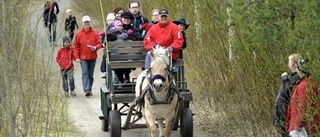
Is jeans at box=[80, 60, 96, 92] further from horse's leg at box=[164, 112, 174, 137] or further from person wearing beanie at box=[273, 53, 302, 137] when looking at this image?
person wearing beanie at box=[273, 53, 302, 137]

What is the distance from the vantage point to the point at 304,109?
9633 millimetres

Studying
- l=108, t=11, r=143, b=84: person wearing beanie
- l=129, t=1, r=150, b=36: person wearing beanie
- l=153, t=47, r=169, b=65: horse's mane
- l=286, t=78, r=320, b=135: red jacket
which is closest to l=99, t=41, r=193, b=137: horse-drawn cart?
l=108, t=11, r=143, b=84: person wearing beanie

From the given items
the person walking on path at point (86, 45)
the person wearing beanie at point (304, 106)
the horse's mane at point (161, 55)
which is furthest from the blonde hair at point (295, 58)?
the person walking on path at point (86, 45)

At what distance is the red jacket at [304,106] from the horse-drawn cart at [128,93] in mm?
3039

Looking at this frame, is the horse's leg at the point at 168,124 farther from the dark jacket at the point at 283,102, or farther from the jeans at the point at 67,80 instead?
the jeans at the point at 67,80

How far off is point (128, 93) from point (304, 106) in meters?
4.48

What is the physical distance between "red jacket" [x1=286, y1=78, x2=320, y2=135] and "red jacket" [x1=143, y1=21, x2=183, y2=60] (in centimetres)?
362

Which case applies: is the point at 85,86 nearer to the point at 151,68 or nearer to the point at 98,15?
the point at 151,68

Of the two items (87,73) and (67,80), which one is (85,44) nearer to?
(87,73)

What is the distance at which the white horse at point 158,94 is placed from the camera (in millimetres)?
12086

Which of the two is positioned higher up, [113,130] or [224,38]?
[224,38]

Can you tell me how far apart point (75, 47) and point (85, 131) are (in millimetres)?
4161

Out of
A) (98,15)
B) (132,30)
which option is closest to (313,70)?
(132,30)

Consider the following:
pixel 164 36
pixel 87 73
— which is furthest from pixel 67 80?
pixel 164 36
